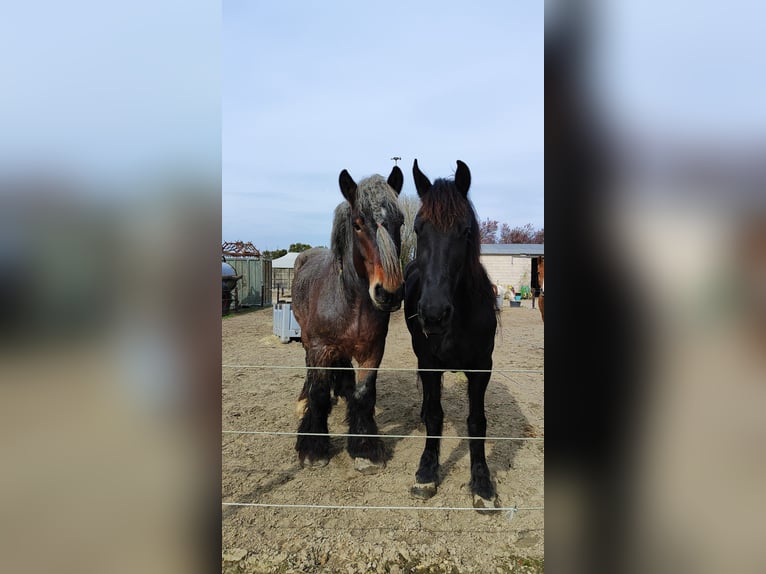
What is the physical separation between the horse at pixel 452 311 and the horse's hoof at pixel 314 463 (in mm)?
866

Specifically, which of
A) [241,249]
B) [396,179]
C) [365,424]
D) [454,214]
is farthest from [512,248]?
[454,214]

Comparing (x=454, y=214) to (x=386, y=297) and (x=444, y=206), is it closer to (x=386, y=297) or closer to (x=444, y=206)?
(x=444, y=206)

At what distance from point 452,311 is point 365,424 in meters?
1.56

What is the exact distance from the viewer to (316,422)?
10.7ft

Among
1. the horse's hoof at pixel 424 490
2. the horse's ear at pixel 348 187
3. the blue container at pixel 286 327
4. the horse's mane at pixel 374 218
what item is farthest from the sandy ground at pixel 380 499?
the blue container at pixel 286 327

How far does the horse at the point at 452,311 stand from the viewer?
2.20 metres

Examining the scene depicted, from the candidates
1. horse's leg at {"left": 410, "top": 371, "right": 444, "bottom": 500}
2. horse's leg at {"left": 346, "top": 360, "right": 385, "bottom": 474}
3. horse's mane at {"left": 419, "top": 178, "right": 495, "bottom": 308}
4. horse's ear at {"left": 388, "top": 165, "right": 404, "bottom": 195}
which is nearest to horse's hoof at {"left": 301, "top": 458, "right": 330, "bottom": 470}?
horse's leg at {"left": 346, "top": 360, "right": 385, "bottom": 474}
